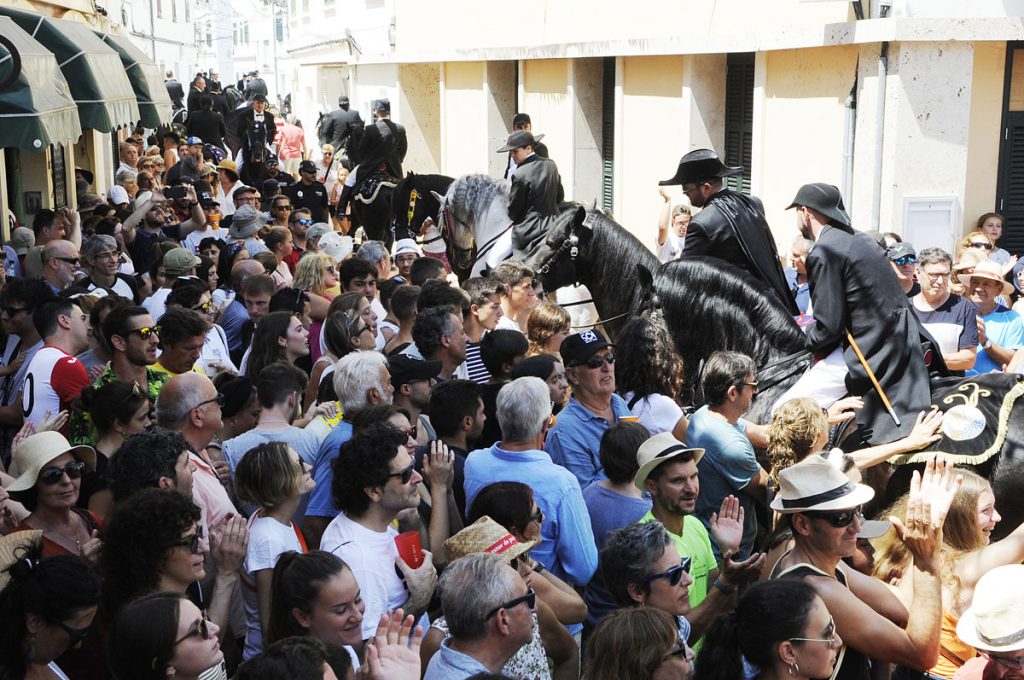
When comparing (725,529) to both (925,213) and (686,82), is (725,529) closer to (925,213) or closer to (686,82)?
(925,213)

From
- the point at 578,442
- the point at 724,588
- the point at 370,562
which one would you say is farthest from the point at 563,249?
the point at 370,562

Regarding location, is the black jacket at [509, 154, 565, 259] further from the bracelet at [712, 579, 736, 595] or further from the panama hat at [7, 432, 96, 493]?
the bracelet at [712, 579, 736, 595]

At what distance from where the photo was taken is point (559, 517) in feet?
15.4

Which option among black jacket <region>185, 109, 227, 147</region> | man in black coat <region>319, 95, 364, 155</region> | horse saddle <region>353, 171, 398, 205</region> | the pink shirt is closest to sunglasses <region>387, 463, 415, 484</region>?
horse saddle <region>353, 171, 398, 205</region>

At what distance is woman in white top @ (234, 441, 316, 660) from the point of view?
4.43m

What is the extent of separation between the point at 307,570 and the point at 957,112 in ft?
30.4

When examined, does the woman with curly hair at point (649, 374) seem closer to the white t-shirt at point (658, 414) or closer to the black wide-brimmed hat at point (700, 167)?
the white t-shirt at point (658, 414)

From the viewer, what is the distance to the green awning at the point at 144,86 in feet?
49.4

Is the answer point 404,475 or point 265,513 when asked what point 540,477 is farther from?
point 265,513

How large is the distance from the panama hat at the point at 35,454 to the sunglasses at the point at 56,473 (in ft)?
0.09

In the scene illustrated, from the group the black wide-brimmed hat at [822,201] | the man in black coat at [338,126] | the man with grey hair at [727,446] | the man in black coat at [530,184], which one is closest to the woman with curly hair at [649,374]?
the man with grey hair at [727,446]

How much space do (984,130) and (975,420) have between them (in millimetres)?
6573

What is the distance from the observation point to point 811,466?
4.27m

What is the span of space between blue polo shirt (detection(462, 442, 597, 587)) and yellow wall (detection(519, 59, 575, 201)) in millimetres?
13689
